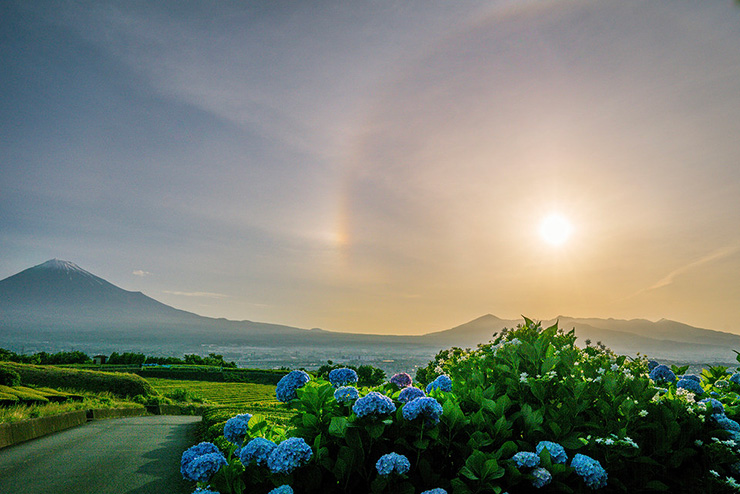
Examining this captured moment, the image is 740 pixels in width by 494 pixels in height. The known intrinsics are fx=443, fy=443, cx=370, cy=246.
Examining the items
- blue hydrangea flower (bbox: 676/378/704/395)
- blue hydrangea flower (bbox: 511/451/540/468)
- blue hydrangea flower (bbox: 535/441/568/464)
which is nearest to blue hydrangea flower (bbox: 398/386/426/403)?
blue hydrangea flower (bbox: 511/451/540/468)

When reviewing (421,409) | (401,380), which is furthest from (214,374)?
(421,409)

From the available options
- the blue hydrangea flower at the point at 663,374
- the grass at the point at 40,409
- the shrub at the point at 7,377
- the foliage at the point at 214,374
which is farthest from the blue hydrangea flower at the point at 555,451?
the foliage at the point at 214,374

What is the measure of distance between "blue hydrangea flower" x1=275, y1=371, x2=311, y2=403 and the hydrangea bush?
12mm

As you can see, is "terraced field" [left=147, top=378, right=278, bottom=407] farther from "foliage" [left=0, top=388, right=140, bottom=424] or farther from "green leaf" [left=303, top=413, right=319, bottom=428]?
"green leaf" [left=303, top=413, right=319, bottom=428]

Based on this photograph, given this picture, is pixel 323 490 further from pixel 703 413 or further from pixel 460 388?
pixel 703 413

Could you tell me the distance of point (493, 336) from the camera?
6.17m

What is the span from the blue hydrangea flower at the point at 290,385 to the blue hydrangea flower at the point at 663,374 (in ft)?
13.8

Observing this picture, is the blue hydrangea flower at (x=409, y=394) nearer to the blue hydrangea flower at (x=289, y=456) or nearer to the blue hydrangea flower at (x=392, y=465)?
the blue hydrangea flower at (x=392, y=465)

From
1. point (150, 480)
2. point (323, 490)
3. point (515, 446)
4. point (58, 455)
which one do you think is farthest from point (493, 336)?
point (58, 455)

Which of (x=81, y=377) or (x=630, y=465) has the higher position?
(x=630, y=465)

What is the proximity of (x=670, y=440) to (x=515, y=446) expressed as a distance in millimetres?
1426

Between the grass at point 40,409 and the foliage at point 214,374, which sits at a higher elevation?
the grass at point 40,409

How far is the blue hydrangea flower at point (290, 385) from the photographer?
3.59 metres

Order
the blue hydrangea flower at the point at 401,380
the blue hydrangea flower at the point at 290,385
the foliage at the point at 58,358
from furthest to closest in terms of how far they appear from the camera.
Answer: the foliage at the point at 58,358 → the blue hydrangea flower at the point at 401,380 → the blue hydrangea flower at the point at 290,385
